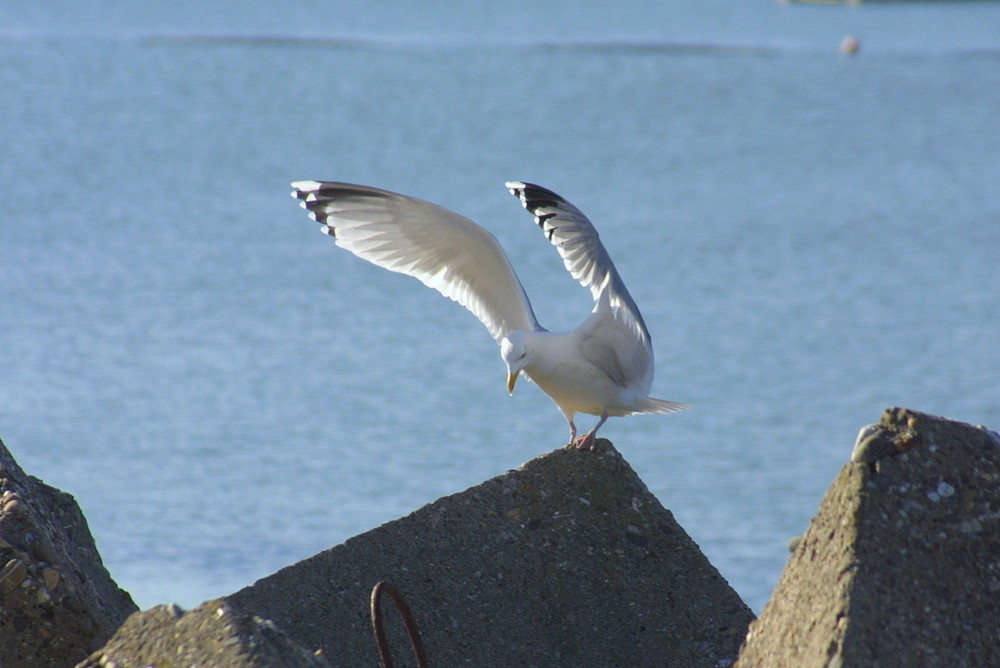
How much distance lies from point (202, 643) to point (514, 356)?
84.3 inches

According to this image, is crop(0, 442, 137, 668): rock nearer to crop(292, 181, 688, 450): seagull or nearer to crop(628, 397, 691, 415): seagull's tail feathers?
crop(292, 181, 688, 450): seagull

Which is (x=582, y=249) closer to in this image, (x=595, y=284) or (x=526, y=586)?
(x=595, y=284)

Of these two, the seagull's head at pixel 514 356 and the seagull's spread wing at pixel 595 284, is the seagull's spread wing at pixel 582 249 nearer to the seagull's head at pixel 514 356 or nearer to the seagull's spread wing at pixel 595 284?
the seagull's spread wing at pixel 595 284

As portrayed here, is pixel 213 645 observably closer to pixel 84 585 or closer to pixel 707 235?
pixel 84 585

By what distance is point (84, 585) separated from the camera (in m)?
2.83

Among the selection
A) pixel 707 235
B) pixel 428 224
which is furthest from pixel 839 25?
pixel 428 224

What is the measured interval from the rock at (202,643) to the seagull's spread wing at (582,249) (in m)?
2.10

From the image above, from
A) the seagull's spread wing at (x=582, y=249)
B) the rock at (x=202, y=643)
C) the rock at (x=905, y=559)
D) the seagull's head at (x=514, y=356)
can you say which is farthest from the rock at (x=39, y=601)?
the seagull's spread wing at (x=582, y=249)

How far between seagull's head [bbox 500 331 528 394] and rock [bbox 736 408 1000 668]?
1.88 m

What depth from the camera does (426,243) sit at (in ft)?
14.8

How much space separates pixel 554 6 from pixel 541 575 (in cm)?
3256

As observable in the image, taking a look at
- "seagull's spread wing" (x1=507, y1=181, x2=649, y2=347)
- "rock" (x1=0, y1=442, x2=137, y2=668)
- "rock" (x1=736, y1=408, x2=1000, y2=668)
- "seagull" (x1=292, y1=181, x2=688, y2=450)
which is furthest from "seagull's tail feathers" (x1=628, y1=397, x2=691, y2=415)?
"rock" (x1=736, y1=408, x2=1000, y2=668)

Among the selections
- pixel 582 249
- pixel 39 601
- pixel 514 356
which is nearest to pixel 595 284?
Answer: pixel 582 249

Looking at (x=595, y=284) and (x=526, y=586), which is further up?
(x=595, y=284)
